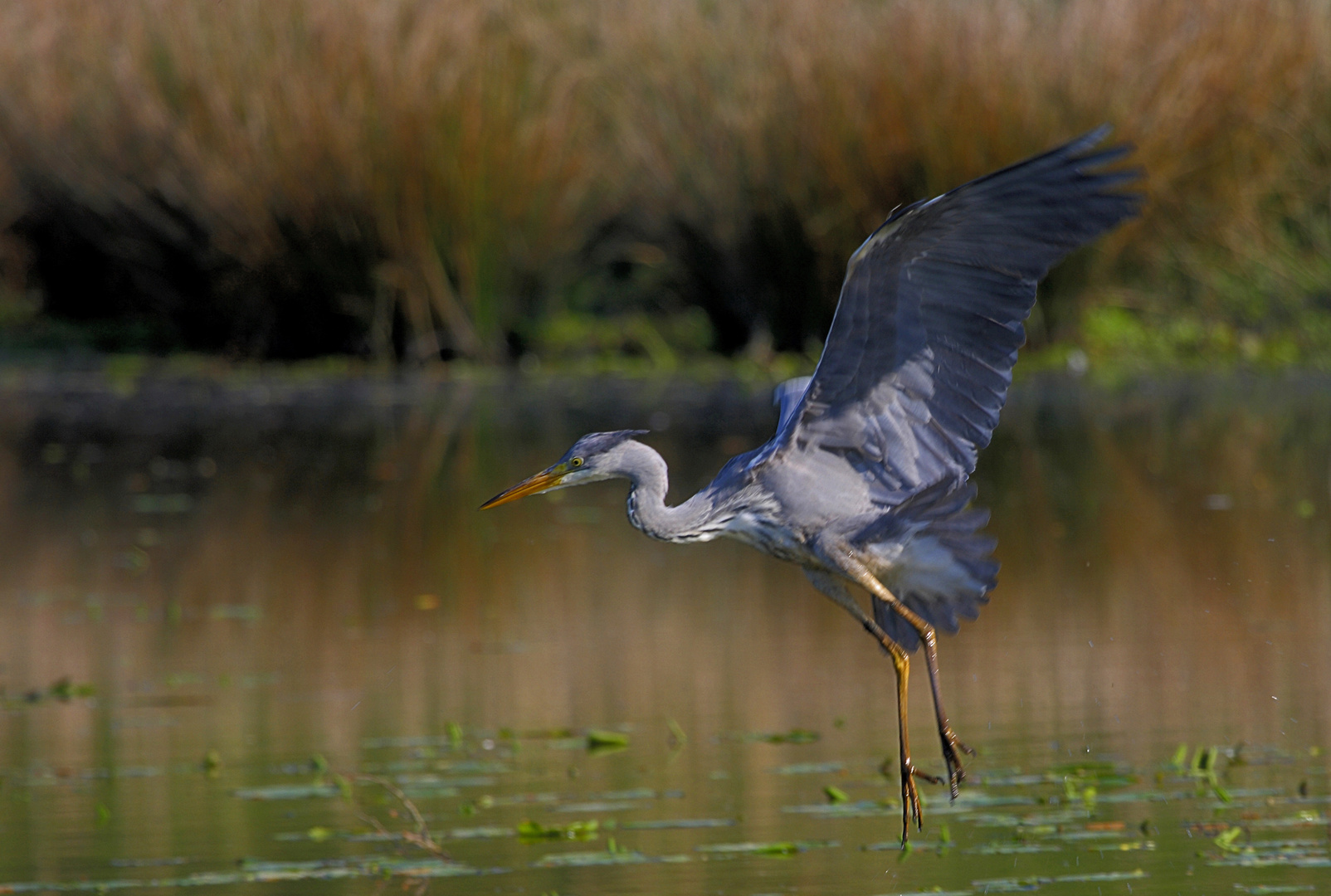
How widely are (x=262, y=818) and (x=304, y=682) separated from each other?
1548 millimetres

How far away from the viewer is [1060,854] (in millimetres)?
5367

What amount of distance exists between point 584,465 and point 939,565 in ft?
2.96

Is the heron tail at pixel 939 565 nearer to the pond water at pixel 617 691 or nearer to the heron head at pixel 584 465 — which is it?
the pond water at pixel 617 691

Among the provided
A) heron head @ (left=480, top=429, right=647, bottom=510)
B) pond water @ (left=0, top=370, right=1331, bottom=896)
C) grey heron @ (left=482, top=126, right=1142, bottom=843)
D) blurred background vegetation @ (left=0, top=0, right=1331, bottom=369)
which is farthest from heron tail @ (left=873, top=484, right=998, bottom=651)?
blurred background vegetation @ (left=0, top=0, right=1331, bottom=369)

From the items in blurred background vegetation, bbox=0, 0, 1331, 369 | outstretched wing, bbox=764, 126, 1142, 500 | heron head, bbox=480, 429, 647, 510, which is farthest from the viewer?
blurred background vegetation, bbox=0, 0, 1331, 369

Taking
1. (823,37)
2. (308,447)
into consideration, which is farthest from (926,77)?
(308,447)

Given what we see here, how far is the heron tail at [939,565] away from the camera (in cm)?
547

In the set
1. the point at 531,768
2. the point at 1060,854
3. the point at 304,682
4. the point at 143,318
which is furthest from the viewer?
the point at 143,318

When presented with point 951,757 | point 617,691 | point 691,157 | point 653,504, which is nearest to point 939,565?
point 951,757

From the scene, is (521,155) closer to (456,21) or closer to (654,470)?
(456,21)

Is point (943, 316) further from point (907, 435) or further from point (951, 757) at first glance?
point (951, 757)

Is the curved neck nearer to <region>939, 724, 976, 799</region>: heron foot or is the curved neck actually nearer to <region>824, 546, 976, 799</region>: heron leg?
<region>824, 546, 976, 799</region>: heron leg

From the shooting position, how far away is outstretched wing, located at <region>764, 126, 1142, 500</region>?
17.1 ft

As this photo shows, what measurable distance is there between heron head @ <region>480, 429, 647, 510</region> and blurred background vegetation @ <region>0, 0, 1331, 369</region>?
10022 millimetres
